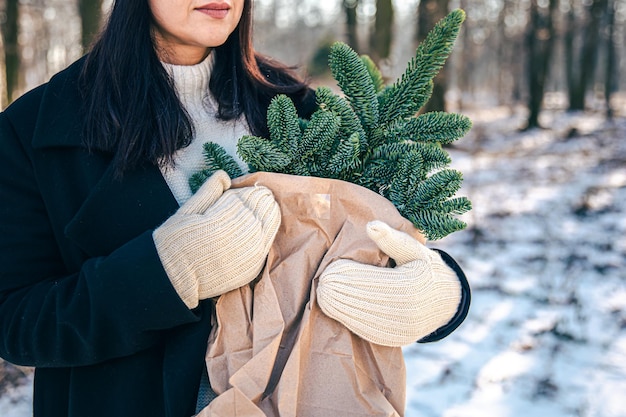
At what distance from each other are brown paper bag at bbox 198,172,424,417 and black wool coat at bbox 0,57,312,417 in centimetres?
10

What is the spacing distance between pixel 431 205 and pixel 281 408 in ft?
1.77

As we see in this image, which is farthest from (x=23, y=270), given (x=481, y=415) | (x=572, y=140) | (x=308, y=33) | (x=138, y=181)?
(x=308, y=33)

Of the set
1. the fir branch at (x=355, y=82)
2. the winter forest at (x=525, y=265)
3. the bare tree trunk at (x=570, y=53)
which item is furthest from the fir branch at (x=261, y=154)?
the bare tree trunk at (x=570, y=53)

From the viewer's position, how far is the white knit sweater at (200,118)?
1.56m

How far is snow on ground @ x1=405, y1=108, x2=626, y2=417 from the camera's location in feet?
11.8

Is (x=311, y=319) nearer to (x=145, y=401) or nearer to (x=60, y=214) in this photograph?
(x=145, y=401)

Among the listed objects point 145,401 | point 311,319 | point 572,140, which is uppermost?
point 311,319

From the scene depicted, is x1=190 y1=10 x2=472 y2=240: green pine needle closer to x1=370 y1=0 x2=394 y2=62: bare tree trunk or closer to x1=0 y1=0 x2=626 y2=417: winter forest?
x1=0 y1=0 x2=626 y2=417: winter forest

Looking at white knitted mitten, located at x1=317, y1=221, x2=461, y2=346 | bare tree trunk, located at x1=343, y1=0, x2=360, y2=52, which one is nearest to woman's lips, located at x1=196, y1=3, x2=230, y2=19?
white knitted mitten, located at x1=317, y1=221, x2=461, y2=346

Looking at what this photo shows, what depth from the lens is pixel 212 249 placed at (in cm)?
123

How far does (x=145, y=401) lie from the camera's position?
1.39 meters

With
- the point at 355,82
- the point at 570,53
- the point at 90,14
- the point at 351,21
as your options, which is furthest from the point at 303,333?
the point at 570,53

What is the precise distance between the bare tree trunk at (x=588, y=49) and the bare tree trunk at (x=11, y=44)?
13.1 m

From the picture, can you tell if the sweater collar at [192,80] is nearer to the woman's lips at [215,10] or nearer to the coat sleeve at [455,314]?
the woman's lips at [215,10]
